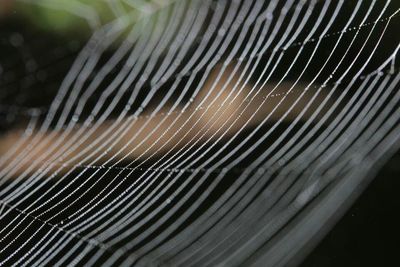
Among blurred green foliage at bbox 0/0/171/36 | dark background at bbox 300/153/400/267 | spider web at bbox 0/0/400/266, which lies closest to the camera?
spider web at bbox 0/0/400/266

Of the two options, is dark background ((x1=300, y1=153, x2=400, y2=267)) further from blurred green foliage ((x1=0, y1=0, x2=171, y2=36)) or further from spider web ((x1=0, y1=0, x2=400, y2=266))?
blurred green foliage ((x1=0, y1=0, x2=171, y2=36))

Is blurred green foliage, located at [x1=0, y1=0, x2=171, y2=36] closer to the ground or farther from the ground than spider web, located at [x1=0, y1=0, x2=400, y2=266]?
farther from the ground

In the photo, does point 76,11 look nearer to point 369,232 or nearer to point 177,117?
point 177,117

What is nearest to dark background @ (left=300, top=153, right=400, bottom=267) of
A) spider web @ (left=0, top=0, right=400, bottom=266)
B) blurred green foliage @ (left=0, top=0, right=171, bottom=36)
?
spider web @ (left=0, top=0, right=400, bottom=266)

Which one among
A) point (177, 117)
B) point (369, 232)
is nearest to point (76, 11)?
point (177, 117)

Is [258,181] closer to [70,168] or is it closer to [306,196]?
[306,196]

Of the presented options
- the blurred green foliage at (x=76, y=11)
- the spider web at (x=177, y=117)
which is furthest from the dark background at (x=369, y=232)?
the blurred green foliage at (x=76, y=11)

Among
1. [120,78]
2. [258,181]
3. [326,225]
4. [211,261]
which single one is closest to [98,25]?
[120,78]

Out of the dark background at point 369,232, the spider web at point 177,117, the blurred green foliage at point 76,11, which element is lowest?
the dark background at point 369,232

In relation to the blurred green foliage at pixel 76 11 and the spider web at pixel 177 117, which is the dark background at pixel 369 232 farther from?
the blurred green foliage at pixel 76 11
